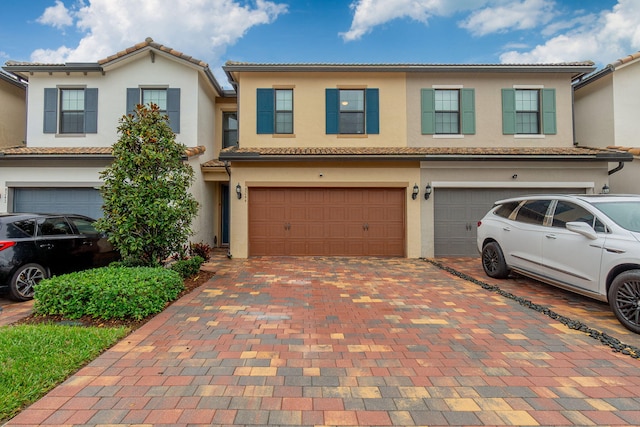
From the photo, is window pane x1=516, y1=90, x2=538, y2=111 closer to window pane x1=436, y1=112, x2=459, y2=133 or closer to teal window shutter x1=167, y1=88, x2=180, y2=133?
window pane x1=436, y1=112, x2=459, y2=133

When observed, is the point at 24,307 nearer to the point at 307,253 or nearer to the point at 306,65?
→ the point at 307,253

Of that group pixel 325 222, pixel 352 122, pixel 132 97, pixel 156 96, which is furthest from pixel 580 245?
pixel 132 97

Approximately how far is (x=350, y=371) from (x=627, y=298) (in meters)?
3.81

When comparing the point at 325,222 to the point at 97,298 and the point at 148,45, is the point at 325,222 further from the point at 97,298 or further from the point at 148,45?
the point at 148,45

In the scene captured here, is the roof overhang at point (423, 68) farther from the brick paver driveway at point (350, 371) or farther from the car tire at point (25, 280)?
the brick paver driveway at point (350, 371)

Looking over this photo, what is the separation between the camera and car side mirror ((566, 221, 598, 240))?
452 centimetres

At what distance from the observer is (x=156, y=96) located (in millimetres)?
10922

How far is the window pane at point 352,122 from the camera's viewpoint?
10617mm

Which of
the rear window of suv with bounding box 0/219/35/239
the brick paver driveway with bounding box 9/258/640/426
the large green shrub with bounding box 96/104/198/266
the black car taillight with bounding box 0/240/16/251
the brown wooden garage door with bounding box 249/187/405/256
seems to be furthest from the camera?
the brown wooden garage door with bounding box 249/187/405/256

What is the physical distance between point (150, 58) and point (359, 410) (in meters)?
12.5

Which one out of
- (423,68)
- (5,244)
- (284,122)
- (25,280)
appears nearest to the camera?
(5,244)

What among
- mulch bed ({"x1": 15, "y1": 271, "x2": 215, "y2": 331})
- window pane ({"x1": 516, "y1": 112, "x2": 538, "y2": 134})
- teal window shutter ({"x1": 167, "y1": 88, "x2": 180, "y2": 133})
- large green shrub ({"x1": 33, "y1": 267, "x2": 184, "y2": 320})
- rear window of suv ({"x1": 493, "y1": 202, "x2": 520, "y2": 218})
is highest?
teal window shutter ({"x1": 167, "y1": 88, "x2": 180, "y2": 133})

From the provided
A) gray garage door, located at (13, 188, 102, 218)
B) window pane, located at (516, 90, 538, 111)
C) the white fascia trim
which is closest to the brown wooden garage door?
the white fascia trim

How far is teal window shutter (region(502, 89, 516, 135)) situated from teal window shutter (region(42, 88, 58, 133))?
1526cm
